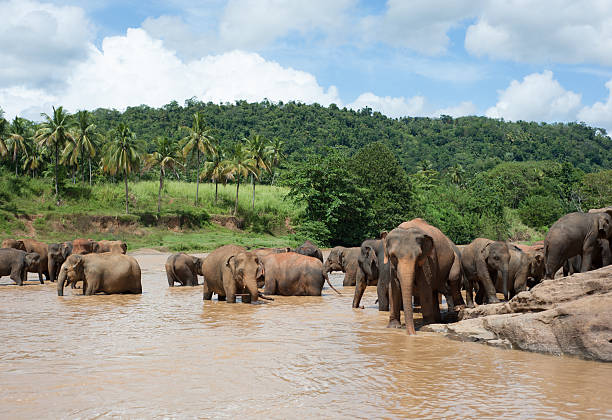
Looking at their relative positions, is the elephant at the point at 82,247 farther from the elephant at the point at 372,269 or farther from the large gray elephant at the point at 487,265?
the large gray elephant at the point at 487,265

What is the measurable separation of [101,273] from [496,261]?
10.5 meters

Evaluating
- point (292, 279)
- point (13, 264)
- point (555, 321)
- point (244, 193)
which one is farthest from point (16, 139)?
point (555, 321)

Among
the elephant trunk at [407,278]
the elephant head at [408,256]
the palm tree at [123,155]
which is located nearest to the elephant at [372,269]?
the elephant head at [408,256]

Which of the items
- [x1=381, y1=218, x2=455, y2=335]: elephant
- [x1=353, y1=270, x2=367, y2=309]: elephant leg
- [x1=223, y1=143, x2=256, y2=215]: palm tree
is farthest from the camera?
[x1=223, y1=143, x2=256, y2=215]: palm tree

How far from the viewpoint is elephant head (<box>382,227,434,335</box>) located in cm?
951

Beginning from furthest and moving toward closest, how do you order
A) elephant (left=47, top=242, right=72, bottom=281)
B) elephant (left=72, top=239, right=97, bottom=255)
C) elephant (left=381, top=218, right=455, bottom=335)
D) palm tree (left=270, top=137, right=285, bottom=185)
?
1. palm tree (left=270, top=137, right=285, bottom=185)
2. elephant (left=72, top=239, right=97, bottom=255)
3. elephant (left=47, top=242, right=72, bottom=281)
4. elephant (left=381, top=218, right=455, bottom=335)

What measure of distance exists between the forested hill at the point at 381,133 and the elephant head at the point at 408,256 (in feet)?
307

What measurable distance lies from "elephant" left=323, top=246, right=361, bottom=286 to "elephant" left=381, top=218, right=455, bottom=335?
359 inches

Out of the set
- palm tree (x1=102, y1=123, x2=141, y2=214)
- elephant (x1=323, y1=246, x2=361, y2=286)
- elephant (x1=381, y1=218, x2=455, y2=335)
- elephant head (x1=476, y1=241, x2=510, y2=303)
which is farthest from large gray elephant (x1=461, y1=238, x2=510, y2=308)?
palm tree (x1=102, y1=123, x2=141, y2=214)

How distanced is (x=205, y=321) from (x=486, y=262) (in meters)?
6.27

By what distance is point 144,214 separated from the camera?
5850 centimetres

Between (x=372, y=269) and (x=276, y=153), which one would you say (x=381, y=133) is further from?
(x=372, y=269)

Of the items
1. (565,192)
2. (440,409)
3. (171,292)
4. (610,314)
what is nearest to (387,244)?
(610,314)

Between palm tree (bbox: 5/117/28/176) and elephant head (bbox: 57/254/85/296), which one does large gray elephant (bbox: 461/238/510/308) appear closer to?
elephant head (bbox: 57/254/85/296)
